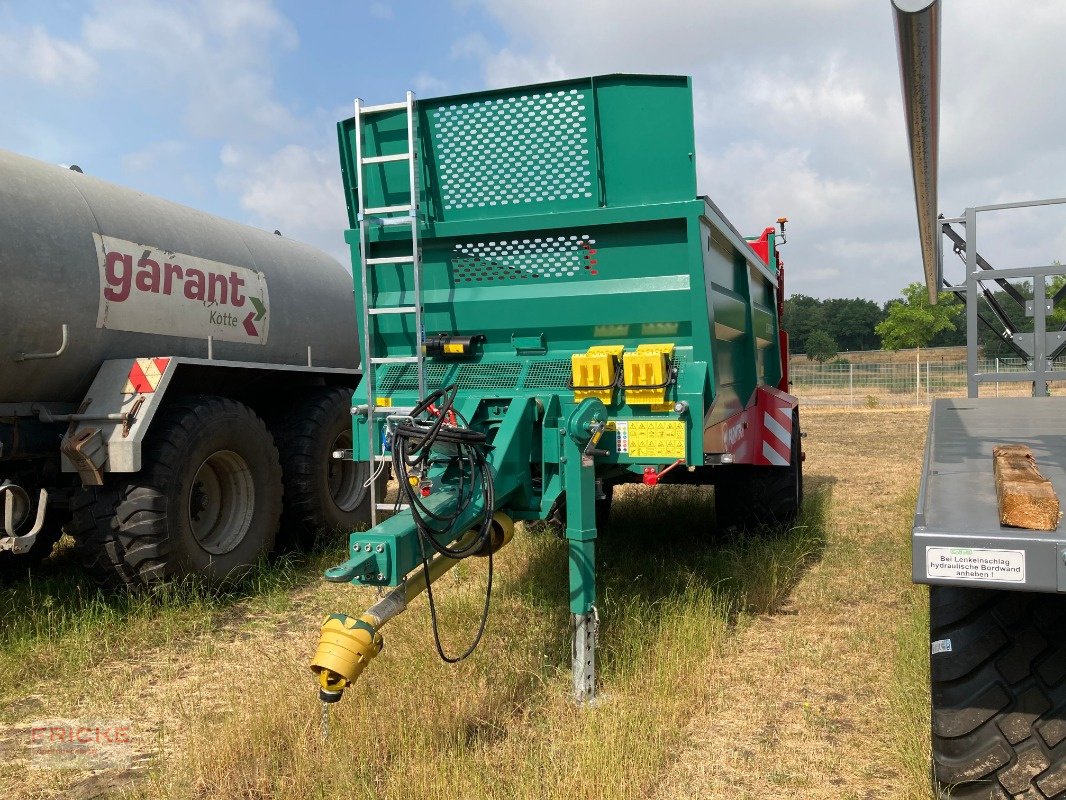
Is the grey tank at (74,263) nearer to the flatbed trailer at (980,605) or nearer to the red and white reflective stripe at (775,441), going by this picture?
the red and white reflective stripe at (775,441)

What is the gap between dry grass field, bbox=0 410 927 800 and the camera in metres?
2.87

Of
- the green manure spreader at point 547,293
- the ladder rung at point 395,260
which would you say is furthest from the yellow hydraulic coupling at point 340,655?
the ladder rung at point 395,260

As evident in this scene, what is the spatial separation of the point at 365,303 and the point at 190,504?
1.78 meters

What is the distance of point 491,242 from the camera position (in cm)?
430

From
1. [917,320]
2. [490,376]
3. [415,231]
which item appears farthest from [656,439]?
[917,320]

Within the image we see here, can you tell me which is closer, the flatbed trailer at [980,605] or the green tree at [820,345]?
the flatbed trailer at [980,605]

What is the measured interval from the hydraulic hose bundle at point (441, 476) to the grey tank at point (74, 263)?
243cm

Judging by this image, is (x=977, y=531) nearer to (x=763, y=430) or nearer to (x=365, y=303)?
(x=365, y=303)

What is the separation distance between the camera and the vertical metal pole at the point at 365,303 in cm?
421

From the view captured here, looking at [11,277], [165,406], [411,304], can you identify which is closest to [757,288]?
[411,304]

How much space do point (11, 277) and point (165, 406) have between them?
111 centimetres

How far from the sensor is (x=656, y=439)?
3.85 metres

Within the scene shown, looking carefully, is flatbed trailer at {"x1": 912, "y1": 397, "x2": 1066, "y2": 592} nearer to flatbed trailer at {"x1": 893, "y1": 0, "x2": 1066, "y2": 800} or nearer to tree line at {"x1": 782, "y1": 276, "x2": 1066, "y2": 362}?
flatbed trailer at {"x1": 893, "y1": 0, "x2": 1066, "y2": 800}

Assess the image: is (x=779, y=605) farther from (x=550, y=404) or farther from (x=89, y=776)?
(x=89, y=776)
